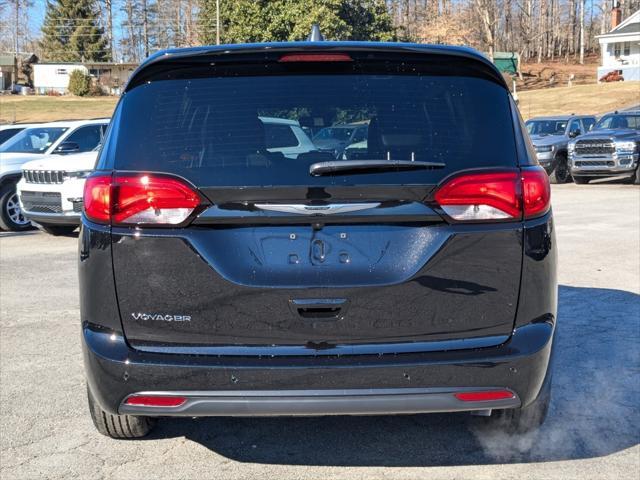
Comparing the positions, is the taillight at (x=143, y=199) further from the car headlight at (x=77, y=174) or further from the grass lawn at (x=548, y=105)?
the grass lawn at (x=548, y=105)

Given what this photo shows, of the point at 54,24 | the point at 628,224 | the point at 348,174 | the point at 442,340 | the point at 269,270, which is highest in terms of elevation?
the point at 54,24

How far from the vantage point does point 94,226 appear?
11.6 feet

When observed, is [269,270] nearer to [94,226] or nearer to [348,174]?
[348,174]

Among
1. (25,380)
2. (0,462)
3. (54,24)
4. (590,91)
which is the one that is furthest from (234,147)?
(54,24)

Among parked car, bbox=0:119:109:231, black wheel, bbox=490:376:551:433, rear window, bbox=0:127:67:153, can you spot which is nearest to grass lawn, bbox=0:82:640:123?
rear window, bbox=0:127:67:153

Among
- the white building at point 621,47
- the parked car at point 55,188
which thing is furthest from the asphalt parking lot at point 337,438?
the white building at point 621,47

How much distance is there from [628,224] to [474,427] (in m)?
9.84

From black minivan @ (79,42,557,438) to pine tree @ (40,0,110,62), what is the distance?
107 meters

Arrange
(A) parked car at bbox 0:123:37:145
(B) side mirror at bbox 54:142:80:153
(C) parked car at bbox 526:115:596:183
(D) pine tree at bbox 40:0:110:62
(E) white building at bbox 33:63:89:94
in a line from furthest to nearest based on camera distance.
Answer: (D) pine tree at bbox 40:0:110:62, (E) white building at bbox 33:63:89:94, (C) parked car at bbox 526:115:596:183, (A) parked car at bbox 0:123:37:145, (B) side mirror at bbox 54:142:80:153

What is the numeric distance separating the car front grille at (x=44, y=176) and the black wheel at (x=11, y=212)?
1.37 meters

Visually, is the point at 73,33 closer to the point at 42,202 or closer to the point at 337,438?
the point at 42,202

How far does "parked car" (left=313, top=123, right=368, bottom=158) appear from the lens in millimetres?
3529

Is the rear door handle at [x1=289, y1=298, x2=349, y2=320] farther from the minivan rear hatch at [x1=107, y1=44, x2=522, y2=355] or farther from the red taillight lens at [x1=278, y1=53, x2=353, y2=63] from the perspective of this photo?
the red taillight lens at [x1=278, y1=53, x2=353, y2=63]

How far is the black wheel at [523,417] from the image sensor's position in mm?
4074
